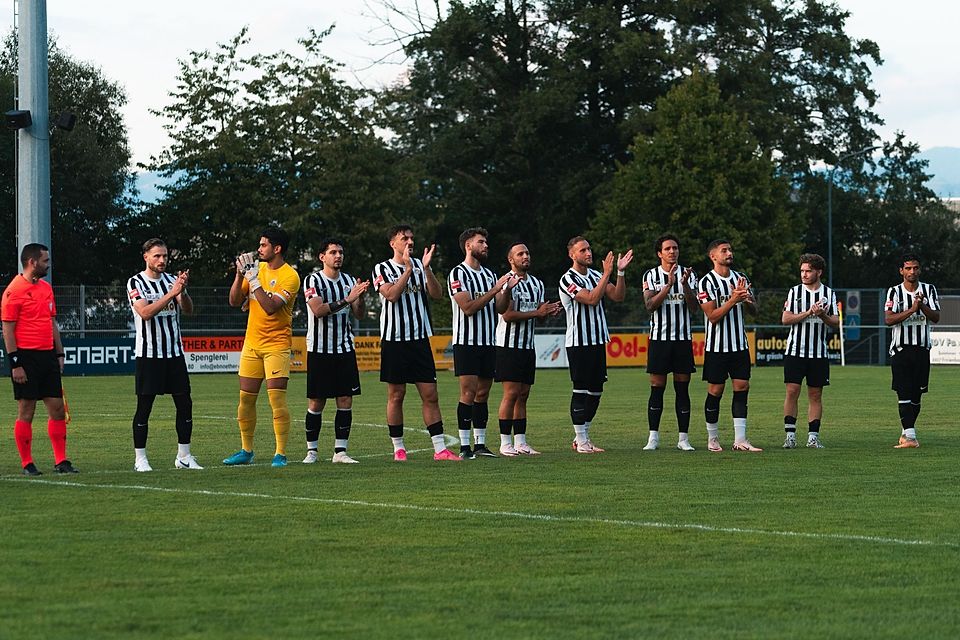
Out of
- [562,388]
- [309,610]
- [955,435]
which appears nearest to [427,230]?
[562,388]

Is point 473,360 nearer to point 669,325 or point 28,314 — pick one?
point 669,325

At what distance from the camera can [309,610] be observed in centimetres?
691

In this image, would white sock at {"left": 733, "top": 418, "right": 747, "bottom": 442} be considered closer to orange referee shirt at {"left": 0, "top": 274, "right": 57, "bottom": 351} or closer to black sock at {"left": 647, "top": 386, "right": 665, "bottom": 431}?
black sock at {"left": 647, "top": 386, "right": 665, "bottom": 431}

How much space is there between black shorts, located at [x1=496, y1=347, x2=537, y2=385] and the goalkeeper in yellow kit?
2.21 meters

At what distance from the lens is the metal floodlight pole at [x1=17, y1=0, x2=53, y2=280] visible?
21.4 meters

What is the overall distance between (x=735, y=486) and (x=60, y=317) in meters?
29.5

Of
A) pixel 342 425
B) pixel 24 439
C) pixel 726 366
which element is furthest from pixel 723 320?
pixel 24 439

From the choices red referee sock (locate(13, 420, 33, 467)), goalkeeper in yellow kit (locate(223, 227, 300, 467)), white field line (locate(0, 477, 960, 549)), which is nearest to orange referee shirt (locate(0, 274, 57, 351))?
red referee sock (locate(13, 420, 33, 467))

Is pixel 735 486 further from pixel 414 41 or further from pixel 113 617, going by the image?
pixel 414 41

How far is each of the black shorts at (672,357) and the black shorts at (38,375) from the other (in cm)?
584

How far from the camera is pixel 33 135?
71.4 feet

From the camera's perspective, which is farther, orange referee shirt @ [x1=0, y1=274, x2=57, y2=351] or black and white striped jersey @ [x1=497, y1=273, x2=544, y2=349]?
black and white striped jersey @ [x1=497, y1=273, x2=544, y2=349]

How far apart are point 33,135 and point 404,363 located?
32.6ft

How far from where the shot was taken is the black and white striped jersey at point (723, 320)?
15688mm
